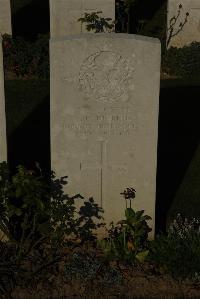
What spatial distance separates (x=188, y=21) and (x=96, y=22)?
7.52 ft

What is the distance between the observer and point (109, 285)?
623 cm

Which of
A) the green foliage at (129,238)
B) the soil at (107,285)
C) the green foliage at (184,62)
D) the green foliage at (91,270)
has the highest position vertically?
the green foliage at (184,62)

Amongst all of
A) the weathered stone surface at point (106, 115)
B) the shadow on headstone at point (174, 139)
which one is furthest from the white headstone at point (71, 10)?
the weathered stone surface at point (106, 115)

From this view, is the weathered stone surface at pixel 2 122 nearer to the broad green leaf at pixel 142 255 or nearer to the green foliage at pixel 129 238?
the green foliage at pixel 129 238

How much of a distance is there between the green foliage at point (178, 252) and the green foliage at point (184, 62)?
623 centimetres

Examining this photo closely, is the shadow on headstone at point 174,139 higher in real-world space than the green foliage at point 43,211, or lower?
higher

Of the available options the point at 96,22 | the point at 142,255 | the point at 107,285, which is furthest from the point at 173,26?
the point at 107,285

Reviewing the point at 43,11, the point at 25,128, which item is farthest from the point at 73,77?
the point at 43,11

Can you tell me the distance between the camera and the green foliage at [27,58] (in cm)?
1206

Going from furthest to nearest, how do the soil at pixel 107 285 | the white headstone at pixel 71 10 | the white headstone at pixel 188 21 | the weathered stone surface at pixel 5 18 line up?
the weathered stone surface at pixel 5 18
the white headstone at pixel 188 21
the white headstone at pixel 71 10
the soil at pixel 107 285

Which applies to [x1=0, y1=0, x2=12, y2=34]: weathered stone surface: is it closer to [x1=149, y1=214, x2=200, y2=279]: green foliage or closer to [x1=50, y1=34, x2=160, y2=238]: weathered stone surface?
[x1=50, y1=34, x2=160, y2=238]: weathered stone surface

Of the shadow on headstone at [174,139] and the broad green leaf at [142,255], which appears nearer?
the broad green leaf at [142,255]

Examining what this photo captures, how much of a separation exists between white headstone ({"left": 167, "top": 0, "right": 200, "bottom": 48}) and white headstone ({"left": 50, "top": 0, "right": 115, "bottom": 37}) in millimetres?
1504

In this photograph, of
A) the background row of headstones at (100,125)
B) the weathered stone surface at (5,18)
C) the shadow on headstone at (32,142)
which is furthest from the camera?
the weathered stone surface at (5,18)
